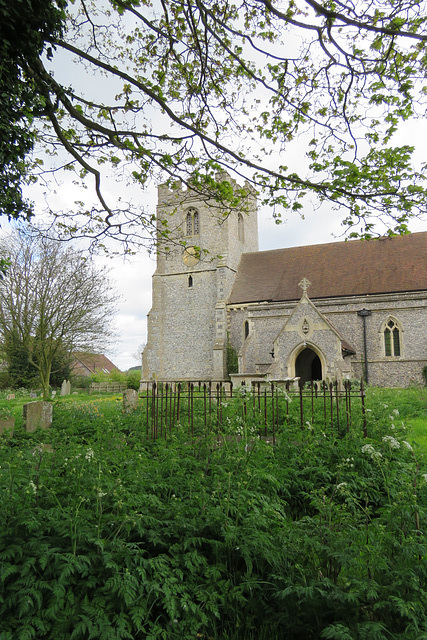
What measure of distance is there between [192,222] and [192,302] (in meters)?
5.47

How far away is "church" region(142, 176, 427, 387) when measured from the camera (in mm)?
19609

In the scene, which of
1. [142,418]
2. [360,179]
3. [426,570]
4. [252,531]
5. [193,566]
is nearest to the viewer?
[426,570]

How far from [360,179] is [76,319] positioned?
62.3ft

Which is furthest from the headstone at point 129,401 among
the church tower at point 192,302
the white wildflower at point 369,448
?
the church tower at point 192,302

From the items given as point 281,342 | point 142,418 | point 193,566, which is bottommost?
point 193,566

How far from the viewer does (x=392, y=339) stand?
20484mm

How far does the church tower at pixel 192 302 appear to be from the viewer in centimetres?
2559

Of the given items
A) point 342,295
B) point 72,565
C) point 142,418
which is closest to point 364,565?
point 72,565

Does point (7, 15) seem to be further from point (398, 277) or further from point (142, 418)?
point (398, 277)

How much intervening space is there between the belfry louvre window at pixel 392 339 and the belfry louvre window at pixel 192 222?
13.2m

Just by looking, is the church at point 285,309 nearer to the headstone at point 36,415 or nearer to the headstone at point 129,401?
the headstone at point 129,401

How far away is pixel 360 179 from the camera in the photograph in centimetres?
535

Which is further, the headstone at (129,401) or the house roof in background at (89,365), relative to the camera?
the house roof in background at (89,365)

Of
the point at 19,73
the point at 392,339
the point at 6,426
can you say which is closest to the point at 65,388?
the point at 392,339
